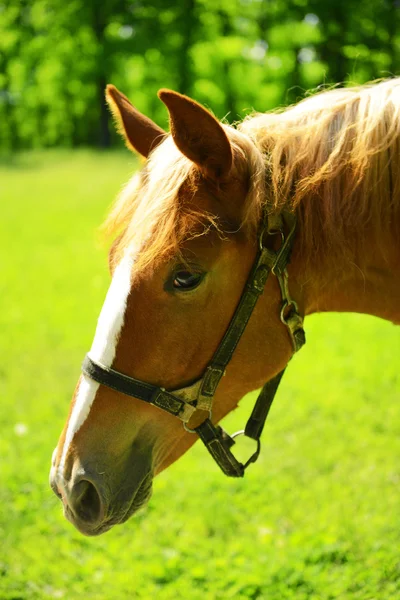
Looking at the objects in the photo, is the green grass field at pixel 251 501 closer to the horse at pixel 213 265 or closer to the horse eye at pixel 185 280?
the horse at pixel 213 265

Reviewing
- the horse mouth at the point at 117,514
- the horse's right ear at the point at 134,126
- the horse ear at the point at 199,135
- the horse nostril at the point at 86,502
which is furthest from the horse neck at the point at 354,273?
the horse nostril at the point at 86,502

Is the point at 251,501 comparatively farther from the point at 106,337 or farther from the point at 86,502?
the point at 106,337

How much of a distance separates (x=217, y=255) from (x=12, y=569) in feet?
8.41

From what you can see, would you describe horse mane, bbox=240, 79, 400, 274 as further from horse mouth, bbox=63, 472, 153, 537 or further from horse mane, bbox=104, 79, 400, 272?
horse mouth, bbox=63, 472, 153, 537

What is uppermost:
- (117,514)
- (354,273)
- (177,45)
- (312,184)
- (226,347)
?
(312,184)

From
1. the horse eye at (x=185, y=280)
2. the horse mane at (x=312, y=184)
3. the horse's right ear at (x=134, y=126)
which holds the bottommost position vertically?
the horse eye at (x=185, y=280)

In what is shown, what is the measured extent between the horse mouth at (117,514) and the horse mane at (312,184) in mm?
742

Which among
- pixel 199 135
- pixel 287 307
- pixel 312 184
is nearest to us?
pixel 199 135

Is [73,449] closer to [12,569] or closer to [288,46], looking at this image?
[12,569]

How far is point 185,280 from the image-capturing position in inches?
71.6

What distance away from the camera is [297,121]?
2.00 m

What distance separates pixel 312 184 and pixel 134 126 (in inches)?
30.7

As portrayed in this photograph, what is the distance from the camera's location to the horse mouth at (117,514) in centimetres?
188

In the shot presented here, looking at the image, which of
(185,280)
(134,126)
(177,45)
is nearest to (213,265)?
(185,280)
